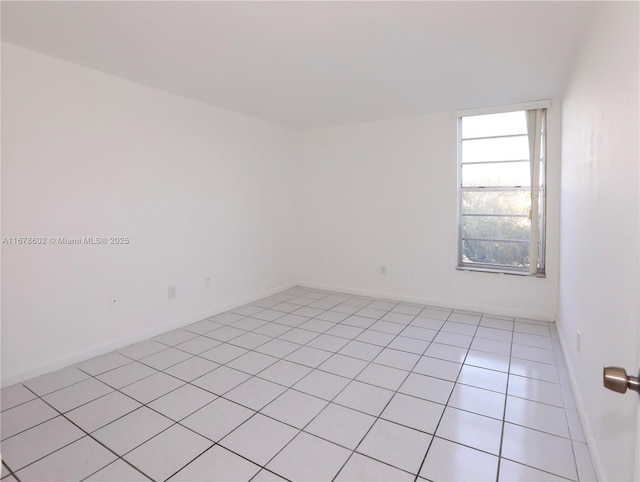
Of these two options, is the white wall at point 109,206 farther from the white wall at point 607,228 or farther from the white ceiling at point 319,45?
the white wall at point 607,228

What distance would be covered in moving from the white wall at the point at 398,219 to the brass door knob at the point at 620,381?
132 inches

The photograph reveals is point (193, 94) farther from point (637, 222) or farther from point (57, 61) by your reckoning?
point (637, 222)

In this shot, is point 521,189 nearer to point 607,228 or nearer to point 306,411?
point 607,228

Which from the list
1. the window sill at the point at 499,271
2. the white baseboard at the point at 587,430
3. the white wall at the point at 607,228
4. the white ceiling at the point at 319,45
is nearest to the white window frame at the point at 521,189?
the window sill at the point at 499,271

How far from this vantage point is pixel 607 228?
1562mm

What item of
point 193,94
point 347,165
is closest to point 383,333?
point 347,165

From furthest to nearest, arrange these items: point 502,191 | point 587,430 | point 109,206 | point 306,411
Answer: point 502,191 < point 109,206 < point 306,411 < point 587,430

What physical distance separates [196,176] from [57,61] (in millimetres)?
1471

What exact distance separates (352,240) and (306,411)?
119 inches

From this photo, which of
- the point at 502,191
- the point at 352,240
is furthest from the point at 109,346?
the point at 502,191

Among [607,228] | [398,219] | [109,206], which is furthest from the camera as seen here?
[398,219]

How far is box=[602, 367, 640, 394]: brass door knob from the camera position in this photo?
735 mm

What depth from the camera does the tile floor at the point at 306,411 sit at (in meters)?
1.68

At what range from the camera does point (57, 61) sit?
8.55ft
